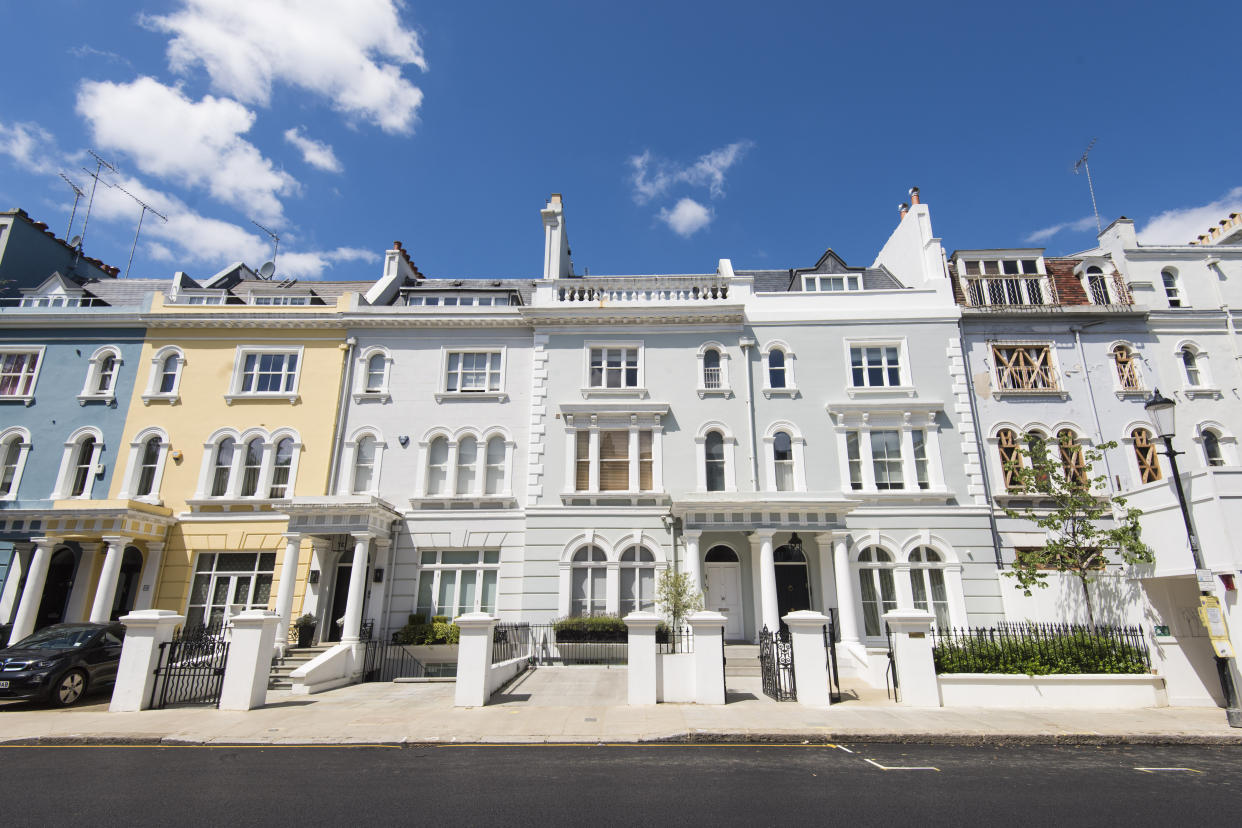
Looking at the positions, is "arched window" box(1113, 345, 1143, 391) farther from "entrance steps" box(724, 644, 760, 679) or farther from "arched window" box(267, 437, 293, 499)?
"arched window" box(267, 437, 293, 499)

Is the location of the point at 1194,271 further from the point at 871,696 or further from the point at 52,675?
the point at 52,675

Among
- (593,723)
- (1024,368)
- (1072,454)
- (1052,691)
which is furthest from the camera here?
(1024,368)

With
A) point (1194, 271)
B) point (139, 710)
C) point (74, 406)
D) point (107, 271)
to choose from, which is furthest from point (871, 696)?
point (107, 271)

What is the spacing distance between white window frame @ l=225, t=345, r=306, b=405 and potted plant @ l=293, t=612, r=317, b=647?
7.43 metres

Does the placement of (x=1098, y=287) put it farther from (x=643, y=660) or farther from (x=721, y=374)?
(x=643, y=660)

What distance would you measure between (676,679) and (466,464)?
37.5ft

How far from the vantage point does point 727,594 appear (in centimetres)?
1950

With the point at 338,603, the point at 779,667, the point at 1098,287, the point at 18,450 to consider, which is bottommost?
the point at 779,667

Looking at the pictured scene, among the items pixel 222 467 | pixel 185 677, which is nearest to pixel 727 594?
pixel 185 677

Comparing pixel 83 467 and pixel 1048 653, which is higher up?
pixel 83 467

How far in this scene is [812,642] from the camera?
12.0 meters

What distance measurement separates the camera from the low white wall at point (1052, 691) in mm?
12172

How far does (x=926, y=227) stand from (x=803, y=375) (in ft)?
24.7

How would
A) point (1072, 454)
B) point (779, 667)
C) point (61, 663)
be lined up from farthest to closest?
point (1072, 454)
point (61, 663)
point (779, 667)
